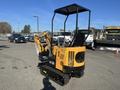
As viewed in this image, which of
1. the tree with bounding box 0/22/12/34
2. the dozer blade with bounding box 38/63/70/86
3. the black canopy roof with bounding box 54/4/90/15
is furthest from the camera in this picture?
the tree with bounding box 0/22/12/34

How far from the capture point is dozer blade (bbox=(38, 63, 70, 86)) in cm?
805

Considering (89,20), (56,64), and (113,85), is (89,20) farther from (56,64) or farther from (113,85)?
(113,85)

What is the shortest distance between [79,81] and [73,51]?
194 cm

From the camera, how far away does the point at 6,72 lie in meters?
11.1

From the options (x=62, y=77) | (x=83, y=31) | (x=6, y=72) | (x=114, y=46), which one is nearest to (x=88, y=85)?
(x=62, y=77)

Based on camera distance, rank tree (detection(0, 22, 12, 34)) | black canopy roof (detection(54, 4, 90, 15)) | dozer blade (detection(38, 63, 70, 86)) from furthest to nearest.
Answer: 1. tree (detection(0, 22, 12, 34))
2. black canopy roof (detection(54, 4, 90, 15))
3. dozer blade (detection(38, 63, 70, 86))

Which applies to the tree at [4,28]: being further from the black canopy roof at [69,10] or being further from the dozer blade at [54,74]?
the dozer blade at [54,74]

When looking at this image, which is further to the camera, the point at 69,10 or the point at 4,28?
the point at 4,28

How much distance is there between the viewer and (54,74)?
8688 millimetres

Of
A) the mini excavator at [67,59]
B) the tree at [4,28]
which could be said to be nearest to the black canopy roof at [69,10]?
the mini excavator at [67,59]

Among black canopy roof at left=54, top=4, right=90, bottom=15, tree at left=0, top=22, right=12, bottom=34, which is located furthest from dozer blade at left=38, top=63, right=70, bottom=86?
tree at left=0, top=22, right=12, bottom=34

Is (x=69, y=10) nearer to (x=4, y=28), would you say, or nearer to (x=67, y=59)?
(x=67, y=59)

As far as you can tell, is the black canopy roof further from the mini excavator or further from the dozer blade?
the dozer blade

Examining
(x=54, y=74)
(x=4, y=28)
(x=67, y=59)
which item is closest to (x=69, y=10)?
(x=67, y=59)
